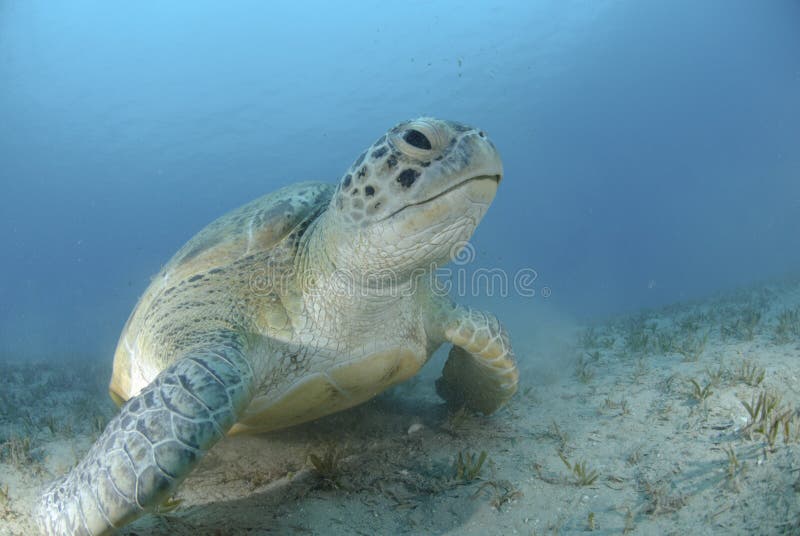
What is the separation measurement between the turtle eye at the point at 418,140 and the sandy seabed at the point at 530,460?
5.85 ft

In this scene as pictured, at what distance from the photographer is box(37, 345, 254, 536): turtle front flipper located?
178 cm

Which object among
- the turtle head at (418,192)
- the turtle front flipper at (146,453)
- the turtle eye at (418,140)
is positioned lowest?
the turtle front flipper at (146,453)

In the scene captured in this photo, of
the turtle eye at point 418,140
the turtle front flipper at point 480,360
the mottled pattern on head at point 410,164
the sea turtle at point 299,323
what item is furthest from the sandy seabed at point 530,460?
the turtle eye at point 418,140

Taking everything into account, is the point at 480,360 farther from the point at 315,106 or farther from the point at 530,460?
the point at 315,106

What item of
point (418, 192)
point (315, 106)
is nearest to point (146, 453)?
point (418, 192)

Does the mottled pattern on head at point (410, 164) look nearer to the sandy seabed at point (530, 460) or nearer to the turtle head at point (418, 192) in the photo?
the turtle head at point (418, 192)

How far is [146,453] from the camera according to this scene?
1815 mm

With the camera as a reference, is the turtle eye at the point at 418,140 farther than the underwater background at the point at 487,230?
No

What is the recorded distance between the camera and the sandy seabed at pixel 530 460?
207cm

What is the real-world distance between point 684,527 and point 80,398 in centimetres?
585

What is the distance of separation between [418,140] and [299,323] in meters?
1.41

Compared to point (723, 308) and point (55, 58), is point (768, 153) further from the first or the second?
point (55, 58)

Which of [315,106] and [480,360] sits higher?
[315,106]

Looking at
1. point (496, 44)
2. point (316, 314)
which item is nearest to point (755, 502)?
point (316, 314)
